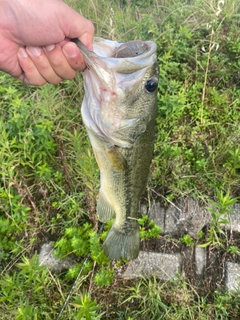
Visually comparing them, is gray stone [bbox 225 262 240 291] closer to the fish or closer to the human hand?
the fish

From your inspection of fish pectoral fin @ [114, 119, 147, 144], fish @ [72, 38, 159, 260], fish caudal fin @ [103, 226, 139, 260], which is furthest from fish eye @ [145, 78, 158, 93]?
fish caudal fin @ [103, 226, 139, 260]

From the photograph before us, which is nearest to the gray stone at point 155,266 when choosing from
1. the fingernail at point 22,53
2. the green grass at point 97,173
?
the green grass at point 97,173

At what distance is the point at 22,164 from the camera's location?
2898 mm

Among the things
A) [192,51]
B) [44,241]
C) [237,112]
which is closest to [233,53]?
[192,51]

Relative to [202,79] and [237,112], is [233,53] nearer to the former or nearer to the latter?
[202,79]

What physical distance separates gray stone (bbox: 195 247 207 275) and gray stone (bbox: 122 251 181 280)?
0.15 metres

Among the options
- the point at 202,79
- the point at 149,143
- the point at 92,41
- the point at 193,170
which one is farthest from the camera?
the point at 202,79

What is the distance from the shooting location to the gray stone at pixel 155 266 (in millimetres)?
2646

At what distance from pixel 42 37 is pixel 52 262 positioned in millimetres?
1834

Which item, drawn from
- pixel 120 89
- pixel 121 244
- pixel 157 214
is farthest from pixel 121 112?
pixel 157 214

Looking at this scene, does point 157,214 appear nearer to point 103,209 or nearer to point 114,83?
point 103,209

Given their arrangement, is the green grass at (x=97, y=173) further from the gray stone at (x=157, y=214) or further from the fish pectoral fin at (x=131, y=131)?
the fish pectoral fin at (x=131, y=131)

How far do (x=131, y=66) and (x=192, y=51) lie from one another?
2.42 metres

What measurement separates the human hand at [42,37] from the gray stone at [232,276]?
1976 mm
